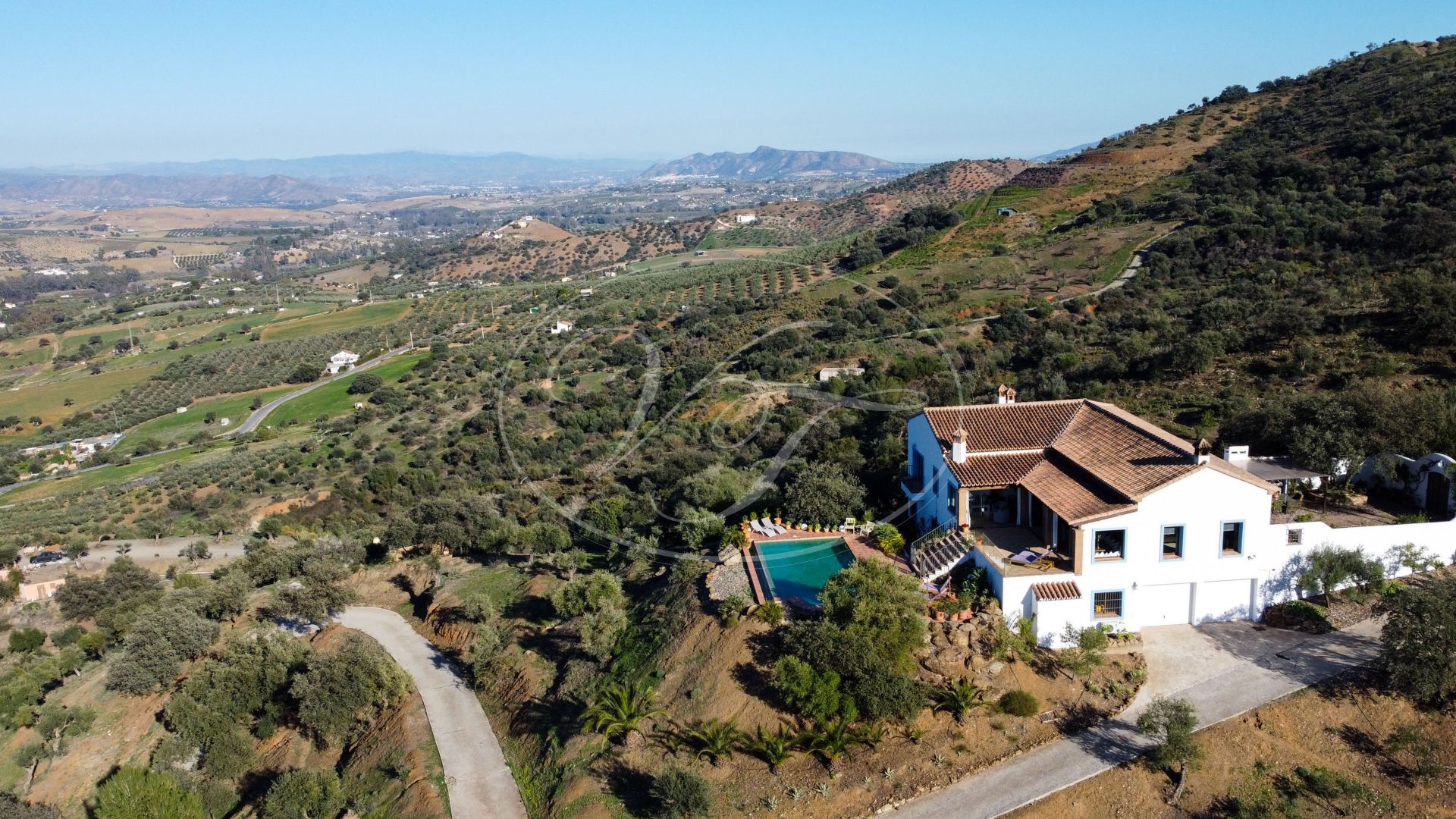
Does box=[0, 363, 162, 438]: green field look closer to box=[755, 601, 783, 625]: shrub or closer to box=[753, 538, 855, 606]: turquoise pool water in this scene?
box=[753, 538, 855, 606]: turquoise pool water

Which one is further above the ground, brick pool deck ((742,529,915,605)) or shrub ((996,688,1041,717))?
brick pool deck ((742,529,915,605))

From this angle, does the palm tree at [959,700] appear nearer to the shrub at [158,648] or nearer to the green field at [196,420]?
the shrub at [158,648]

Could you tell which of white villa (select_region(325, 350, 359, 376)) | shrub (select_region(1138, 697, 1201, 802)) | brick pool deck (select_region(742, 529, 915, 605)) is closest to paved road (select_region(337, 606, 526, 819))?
brick pool deck (select_region(742, 529, 915, 605))

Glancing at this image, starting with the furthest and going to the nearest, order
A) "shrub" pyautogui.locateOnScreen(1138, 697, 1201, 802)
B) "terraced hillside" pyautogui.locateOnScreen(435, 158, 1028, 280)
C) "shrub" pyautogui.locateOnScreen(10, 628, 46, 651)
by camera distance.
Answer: "terraced hillside" pyautogui.locateOnScreen(435, 158, 1028, 280) → "shrub" pyautogui.locateOnScreen(10, 628, 46, 651) → "shrub" pyautogui.locateOnScreen(1138, 697, 1201, 802)

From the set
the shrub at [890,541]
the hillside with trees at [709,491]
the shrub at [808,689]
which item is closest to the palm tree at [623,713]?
the hillside with trees at [709,491]

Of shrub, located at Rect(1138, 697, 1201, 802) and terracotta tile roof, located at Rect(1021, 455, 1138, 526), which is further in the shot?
terracotta tile roof, located at Rect(1021, 455, 1138, 526)

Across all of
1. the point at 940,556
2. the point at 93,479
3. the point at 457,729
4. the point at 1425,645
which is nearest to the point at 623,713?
the point at 457,729

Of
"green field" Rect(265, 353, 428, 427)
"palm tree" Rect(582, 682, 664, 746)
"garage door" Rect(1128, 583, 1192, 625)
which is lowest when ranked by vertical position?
"green field" Rect(265, 353, 428, 427)

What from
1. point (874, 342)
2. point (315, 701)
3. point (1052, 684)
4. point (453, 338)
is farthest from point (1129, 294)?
point (453, 338)
